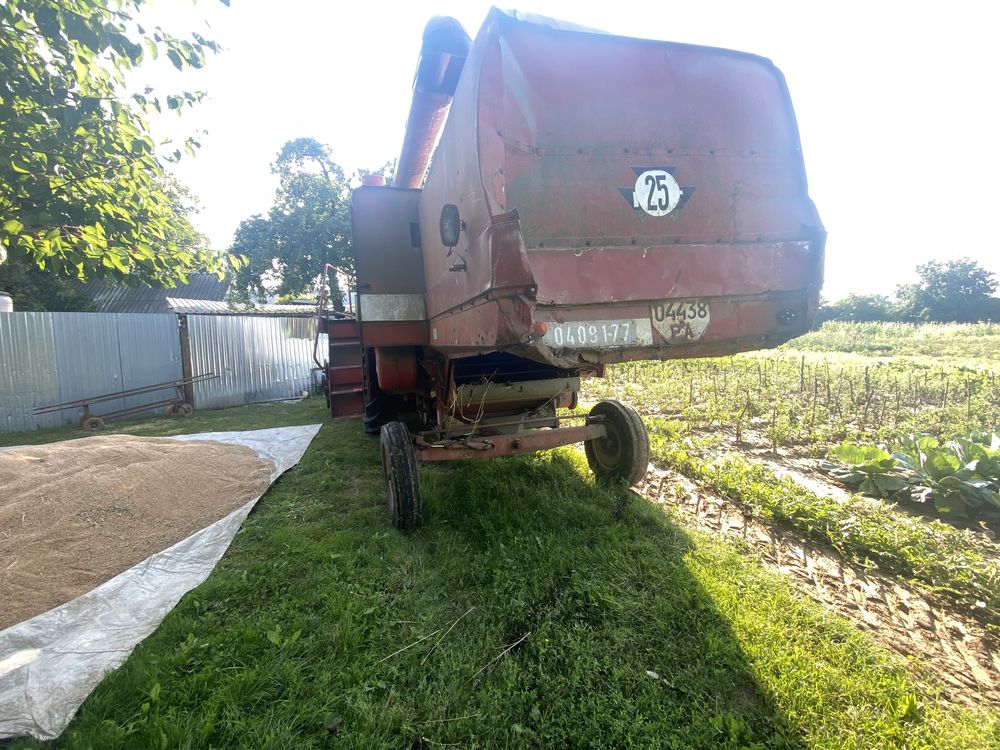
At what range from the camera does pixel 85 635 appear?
89.9 inches

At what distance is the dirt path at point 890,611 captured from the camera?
6.82ft

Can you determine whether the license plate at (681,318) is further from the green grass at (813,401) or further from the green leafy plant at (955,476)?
the green grass at (813,401)

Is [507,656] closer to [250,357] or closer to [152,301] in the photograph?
[250,357]

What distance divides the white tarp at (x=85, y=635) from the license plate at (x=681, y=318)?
3031 millimetres

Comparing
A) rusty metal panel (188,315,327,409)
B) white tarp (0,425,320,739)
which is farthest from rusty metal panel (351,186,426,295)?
rusty metal panel (188,315,327,409)

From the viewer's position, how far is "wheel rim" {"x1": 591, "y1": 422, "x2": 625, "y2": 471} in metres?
4.09

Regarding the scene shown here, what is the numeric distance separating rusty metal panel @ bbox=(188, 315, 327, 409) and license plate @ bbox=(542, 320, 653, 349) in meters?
10.9

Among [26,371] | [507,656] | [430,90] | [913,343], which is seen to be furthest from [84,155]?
[913,343]

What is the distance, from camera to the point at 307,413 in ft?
30.4

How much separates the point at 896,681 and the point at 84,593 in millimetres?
4214

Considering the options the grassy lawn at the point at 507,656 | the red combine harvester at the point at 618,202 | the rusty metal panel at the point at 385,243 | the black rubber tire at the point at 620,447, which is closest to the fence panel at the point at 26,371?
the grassy lawn at the point at 507,656

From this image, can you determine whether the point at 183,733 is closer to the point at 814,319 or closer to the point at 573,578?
the point at 573,578

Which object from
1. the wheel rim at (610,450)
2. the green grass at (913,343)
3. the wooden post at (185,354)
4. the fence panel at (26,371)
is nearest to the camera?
the wheel rim at (610,450)

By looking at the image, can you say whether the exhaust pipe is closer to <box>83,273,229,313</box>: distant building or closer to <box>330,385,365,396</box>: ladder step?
<box>330,385,365,396</box>: ladder step
